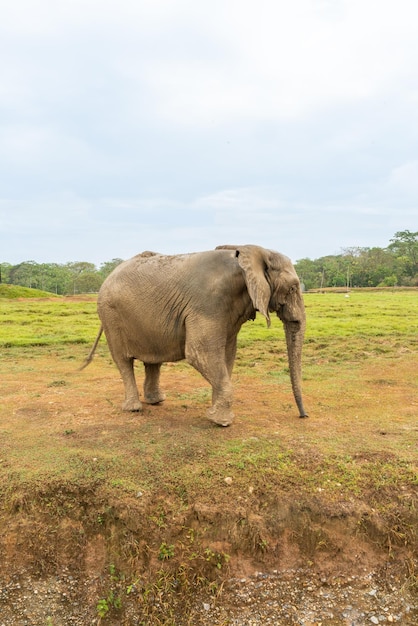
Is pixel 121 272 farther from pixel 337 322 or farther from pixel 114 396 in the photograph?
pixel 337 322

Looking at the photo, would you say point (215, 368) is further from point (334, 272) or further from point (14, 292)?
point (334, 272)

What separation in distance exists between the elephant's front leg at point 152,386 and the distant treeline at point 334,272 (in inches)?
1986

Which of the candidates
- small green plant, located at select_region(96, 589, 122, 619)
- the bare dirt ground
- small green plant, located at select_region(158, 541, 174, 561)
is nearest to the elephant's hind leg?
the bare dirt ground

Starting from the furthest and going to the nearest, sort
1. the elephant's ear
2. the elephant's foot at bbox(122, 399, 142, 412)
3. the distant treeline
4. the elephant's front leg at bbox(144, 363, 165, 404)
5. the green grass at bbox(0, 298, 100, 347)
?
1. the distant treeline
2. the green grass at bbox(0, 298, 100, 347)
3. the elephant's front leg at bbox(144, 363, 165, 404)
4. the elephant's foot at bbox(122, 399, 142, 412)
5. the elephant's ear

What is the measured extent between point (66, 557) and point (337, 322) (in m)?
13.7

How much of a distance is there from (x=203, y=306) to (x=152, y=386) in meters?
1.81

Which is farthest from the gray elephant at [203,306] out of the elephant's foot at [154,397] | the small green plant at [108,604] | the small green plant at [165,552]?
the small green plant at [108,604]

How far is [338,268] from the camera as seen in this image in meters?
67.2

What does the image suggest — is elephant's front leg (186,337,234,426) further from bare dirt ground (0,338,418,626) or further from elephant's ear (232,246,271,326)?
elephant's ear (232,246,271,326)

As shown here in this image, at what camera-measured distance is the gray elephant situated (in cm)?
514

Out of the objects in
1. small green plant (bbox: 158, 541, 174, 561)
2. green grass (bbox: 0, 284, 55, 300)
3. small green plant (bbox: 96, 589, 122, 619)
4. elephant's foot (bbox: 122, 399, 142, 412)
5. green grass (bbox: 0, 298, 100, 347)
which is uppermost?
green grass (bbox: 0, 284, 55, 300)

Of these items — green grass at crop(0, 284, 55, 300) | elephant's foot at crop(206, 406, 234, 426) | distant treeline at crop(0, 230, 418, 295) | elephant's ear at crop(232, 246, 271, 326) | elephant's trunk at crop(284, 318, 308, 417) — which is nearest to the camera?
elephant's ear at crop(232, 246, 271, 326)

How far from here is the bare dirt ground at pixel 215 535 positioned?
10.9 ft

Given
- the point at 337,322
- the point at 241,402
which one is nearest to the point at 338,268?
the point at 337,322
